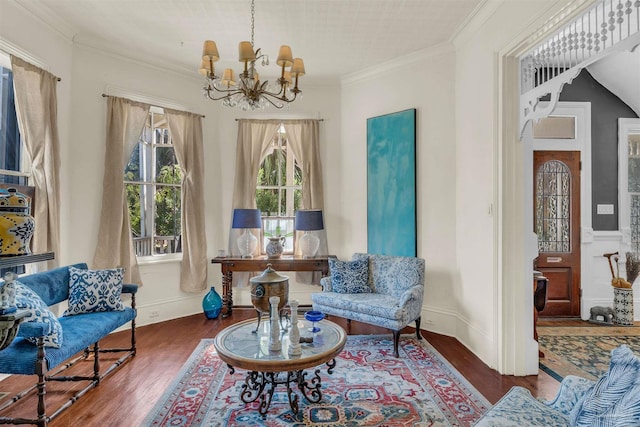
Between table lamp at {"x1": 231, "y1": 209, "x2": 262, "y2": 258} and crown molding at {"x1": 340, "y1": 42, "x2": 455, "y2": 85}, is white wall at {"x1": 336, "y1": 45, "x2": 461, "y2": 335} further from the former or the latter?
table lamp at {"x1": 231, "y1": 209, "x2": 262, "y2": 258}

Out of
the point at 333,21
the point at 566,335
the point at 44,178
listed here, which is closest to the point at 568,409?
the point at 566,335

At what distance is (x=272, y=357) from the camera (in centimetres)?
219

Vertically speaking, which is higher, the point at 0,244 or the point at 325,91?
the point at 325,91

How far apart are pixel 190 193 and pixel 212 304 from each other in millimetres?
1473

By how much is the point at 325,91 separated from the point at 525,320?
3.76 meters

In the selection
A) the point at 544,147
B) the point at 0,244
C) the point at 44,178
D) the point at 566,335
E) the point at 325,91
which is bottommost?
the point at 566,335

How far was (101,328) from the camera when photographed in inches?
107

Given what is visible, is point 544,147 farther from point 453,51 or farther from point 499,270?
point 499,270

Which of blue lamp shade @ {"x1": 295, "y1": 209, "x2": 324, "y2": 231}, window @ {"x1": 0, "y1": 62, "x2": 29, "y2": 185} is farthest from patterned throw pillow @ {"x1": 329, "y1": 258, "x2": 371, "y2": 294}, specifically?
window @ {"x1": 0, "y1": 62, "x2": 29, "y2": 185}

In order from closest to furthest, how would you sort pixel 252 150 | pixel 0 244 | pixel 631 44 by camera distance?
1. pixel 0 244
2. pixel 631 44
3. pixel 252 150

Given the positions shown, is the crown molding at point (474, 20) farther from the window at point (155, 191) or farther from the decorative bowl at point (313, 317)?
the window at point (155, 191)

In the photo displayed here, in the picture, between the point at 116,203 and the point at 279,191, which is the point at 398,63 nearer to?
the point at 279,191

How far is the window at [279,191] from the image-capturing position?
502cm

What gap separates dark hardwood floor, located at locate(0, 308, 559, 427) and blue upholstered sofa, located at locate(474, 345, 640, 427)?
41.5 inches
